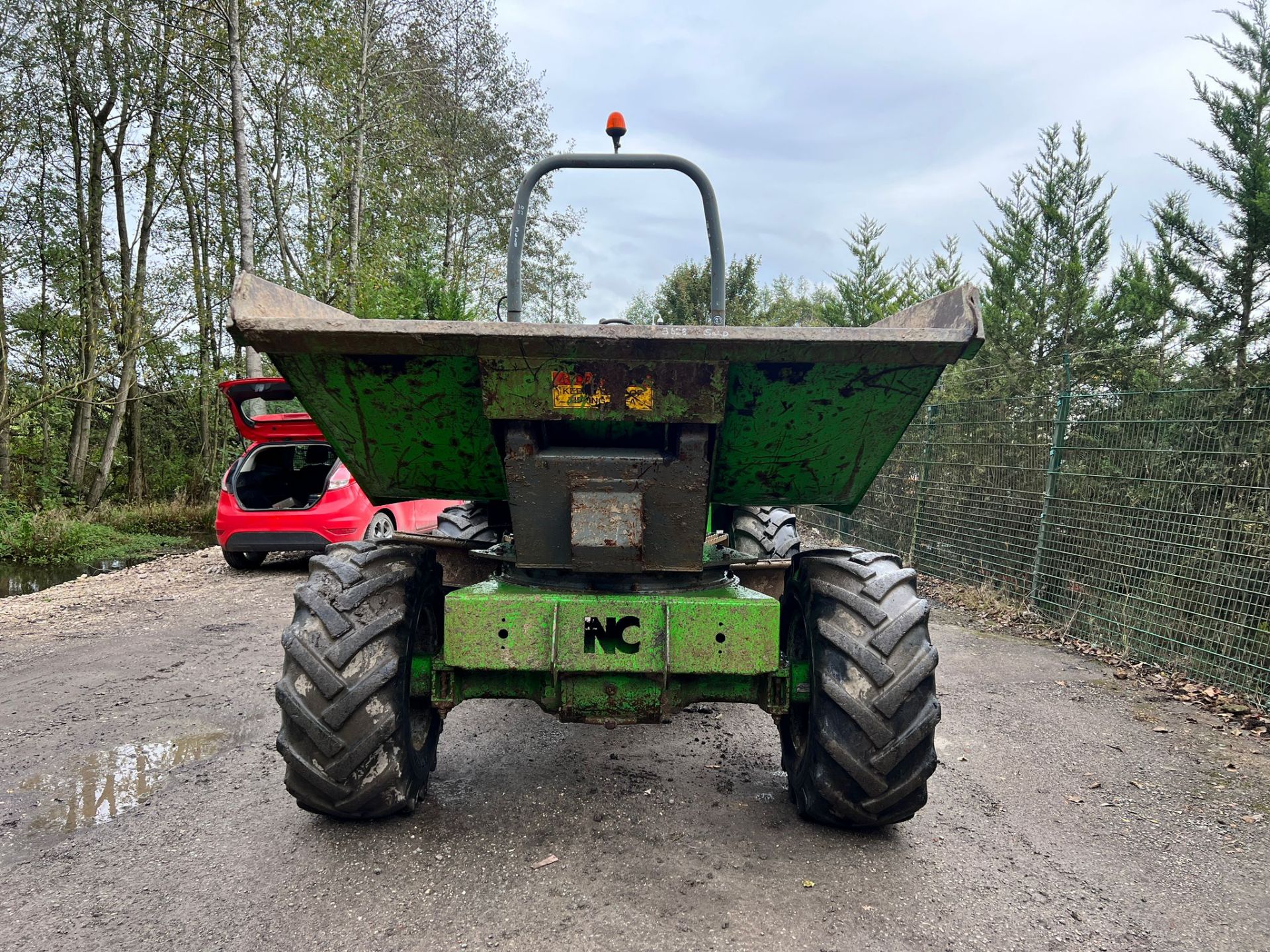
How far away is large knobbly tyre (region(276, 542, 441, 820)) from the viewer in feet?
7.68

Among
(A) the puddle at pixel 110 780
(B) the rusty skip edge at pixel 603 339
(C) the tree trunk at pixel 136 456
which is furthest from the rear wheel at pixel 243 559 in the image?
(C) the tree trunk at pixel 136 456

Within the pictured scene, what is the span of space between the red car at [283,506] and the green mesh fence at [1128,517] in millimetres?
4829

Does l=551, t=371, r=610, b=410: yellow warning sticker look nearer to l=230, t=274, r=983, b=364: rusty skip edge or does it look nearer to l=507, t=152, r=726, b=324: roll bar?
l=230, t=274, r=983, b=364: rusty skip edge

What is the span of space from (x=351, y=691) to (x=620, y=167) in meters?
2.11

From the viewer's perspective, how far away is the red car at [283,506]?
7.10 meters

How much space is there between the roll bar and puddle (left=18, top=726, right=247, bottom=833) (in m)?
2.22

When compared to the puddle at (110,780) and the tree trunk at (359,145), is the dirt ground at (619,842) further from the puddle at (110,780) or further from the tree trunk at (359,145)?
the tree trunk at (359,145)

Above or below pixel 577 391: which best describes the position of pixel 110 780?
below

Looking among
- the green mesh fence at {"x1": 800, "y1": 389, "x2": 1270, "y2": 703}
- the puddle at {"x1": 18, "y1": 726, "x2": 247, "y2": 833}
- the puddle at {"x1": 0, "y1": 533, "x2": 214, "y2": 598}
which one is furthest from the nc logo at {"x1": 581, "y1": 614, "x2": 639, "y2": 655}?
the puddle at {"x1": 0, "y1": 533, "x2": 214, "y2": 598}

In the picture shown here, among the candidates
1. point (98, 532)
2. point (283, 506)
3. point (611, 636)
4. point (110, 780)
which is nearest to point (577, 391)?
point (611, 636)

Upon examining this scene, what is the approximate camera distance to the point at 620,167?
305 centimetres

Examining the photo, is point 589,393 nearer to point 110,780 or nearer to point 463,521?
point 110,780

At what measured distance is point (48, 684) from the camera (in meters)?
4.33

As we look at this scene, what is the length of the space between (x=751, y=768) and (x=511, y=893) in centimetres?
128
